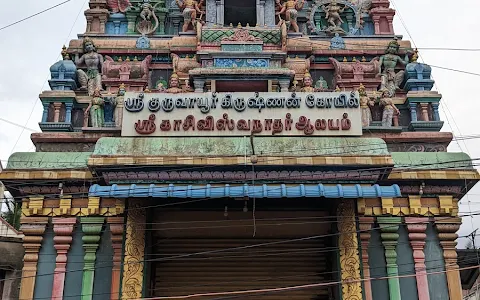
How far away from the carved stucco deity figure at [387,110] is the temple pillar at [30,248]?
23.7 feet

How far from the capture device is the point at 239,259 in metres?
11.6

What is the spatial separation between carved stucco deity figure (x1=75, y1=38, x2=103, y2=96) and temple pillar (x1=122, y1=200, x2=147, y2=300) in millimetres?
3494

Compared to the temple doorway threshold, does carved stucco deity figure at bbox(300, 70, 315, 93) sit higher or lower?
higher

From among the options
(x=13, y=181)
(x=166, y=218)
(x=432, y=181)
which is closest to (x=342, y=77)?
(x=432, y=181)

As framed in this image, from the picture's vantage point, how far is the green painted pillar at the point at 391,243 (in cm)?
1057

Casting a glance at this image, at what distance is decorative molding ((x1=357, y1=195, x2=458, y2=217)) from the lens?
10.9m

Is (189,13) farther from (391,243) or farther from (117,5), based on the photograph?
(391,243)

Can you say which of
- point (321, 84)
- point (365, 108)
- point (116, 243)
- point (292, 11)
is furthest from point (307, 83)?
point (116, 243)

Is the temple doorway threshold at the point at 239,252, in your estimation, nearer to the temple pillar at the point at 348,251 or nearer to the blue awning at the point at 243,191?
the temple pillar at the point at 348,251

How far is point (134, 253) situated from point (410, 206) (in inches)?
210

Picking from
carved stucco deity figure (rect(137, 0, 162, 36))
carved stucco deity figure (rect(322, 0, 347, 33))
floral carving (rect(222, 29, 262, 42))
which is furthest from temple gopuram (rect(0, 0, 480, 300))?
carved stucco deity figure (rect(322, 0, 347, 33))

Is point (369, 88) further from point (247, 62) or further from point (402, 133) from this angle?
point (247, 62)

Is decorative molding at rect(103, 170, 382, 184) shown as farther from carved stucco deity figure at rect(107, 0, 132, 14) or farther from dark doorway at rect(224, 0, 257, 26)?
dark doorway at rect(224, 0, 257, 26)

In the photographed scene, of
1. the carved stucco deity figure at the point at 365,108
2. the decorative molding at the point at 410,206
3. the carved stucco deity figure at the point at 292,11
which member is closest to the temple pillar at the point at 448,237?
the decorative molding at the point at 410,206
